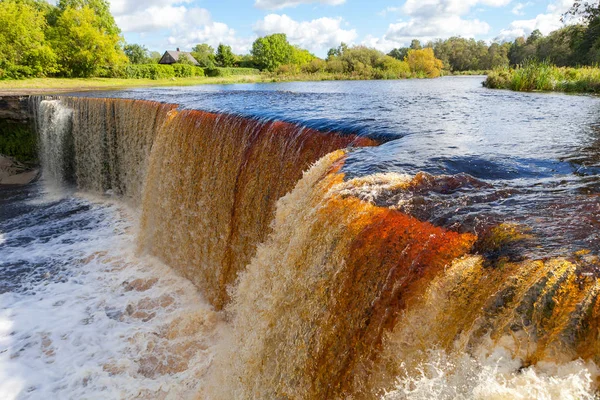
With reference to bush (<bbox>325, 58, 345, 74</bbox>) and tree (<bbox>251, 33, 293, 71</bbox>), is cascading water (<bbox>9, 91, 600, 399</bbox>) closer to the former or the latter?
bush (<bbox>325, 58, 345, 74</bbox>)

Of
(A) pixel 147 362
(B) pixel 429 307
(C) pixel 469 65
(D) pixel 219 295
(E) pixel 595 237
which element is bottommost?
(A) pixel 147 362

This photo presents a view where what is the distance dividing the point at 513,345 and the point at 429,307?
0.46m

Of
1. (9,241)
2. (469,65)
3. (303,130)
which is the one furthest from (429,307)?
(469,65)

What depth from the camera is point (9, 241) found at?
27.8 ft

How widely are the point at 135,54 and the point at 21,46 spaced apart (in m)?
34.1

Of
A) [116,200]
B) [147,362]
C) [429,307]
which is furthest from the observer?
[116,200]

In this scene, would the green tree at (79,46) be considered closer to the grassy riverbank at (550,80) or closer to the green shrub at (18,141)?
the green shrub at (18,141)

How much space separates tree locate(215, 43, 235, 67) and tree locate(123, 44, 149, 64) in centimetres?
1166

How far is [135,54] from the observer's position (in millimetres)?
59188

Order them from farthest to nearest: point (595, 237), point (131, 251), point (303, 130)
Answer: point (131, 251) < point (303, 130) < point (595, 237)

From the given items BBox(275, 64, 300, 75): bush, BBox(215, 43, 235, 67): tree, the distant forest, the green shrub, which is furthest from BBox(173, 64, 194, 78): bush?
the green shrub

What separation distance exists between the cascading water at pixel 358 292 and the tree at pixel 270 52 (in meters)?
50.6

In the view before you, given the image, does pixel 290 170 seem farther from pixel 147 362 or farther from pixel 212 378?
pixel 147 362

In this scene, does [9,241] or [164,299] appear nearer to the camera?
[164,299]
